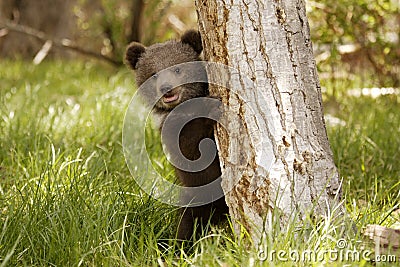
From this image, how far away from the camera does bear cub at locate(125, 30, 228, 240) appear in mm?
3215

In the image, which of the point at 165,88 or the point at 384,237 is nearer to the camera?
the point at 384,237

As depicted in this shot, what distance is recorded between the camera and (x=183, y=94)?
3381mm

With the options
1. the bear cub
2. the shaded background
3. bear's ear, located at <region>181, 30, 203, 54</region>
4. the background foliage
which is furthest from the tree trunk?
the shaded background

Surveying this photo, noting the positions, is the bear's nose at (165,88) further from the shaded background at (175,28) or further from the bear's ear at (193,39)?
the shaded background at (175,28)

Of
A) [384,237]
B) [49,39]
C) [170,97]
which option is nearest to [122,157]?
[170,97]

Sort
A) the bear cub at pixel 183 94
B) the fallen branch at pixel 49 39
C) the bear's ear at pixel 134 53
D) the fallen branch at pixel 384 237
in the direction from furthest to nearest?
the fallen branch at pixel 49 39
the bear's ear at pixel 134 53
the bear cub at pixel 183 94
the fallen branch at pixel 384 237

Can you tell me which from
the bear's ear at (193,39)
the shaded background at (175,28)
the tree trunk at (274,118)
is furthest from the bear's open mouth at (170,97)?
the shaded background at (175,28)

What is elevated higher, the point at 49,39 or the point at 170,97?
the point at 49,39

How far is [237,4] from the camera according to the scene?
2.73 meters

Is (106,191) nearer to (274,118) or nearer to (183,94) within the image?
(183,94)

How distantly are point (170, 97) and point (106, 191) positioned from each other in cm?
67

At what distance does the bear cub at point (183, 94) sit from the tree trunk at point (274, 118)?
364mm

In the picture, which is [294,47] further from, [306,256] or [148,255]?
[148,255]

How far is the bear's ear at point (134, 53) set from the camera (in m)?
3.79
